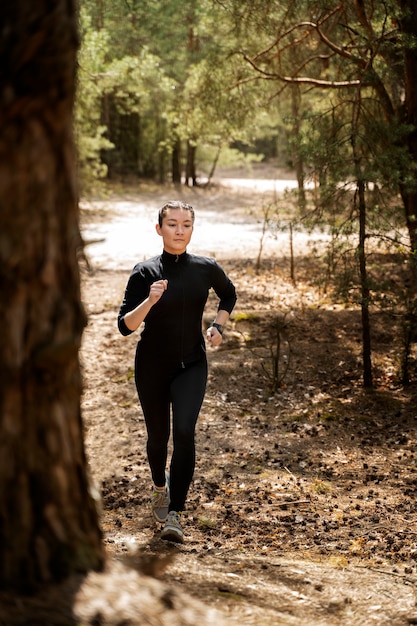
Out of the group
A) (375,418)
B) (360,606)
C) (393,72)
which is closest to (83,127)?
(393,72)

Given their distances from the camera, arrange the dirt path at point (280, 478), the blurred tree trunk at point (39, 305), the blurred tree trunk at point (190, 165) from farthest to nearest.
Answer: the blurred tree trunk at point (190, 165)
the dirt path at point (280, 478)
the blurred tree trunk at point (39, 305)

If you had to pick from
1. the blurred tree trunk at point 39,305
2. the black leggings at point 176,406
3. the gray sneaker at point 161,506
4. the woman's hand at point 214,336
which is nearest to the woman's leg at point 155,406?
the black leggings at point 176,406

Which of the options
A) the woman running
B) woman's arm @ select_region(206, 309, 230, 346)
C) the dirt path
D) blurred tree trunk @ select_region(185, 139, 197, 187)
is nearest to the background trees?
the dirt path

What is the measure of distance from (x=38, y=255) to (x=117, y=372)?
7502mm

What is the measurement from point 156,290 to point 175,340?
488 millimetres

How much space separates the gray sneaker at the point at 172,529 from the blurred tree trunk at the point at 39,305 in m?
2.37

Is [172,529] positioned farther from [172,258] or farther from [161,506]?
[172,258]

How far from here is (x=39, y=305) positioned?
2.29 metres

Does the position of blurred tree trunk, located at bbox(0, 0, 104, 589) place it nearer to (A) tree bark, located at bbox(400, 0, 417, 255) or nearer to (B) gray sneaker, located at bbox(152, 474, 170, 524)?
(B) gray sneaker, located at bbox(152, 474, 170, 524)

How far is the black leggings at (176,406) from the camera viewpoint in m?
4.69

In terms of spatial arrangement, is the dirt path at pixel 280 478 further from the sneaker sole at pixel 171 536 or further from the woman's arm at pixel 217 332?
the woman's arm at pixel 217 332

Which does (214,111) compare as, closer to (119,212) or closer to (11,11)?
(11,11)

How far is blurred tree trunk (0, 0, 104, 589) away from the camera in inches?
83.9

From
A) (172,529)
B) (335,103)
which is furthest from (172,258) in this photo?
(335,103)
